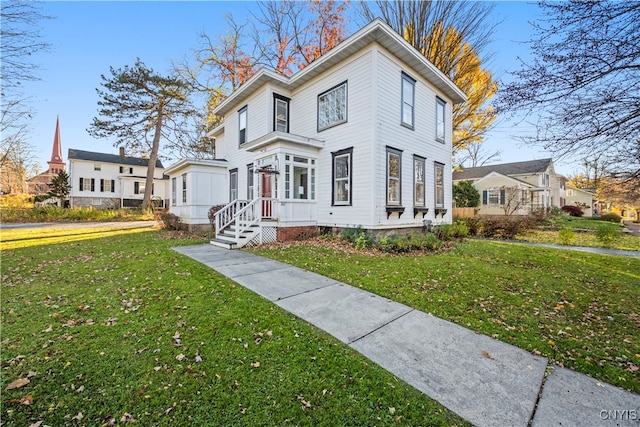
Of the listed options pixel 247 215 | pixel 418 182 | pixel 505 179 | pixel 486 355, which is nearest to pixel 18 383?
pixel 486 355

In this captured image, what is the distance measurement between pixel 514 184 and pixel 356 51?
82.8ft

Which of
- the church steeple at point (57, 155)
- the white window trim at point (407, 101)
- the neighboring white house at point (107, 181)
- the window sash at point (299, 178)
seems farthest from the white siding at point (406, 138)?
the church steeple at point (57, 155)

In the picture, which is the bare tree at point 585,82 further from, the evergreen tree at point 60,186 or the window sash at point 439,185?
the evergreen tree at point 60,186

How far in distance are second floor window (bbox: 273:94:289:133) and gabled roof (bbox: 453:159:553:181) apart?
25910 mm

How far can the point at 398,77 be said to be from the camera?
32.1 feet

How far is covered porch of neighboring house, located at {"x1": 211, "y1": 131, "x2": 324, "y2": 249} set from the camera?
9438 millimetres

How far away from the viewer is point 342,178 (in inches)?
388

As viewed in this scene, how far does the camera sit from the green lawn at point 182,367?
6.82 feet

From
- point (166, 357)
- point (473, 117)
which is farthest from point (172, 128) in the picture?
point (166, 357)

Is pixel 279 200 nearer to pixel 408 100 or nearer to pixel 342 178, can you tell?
pixel 342 178

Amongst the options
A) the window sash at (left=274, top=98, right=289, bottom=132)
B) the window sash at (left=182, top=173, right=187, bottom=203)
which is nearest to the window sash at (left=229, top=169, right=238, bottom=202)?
the window sash at (left=182, top=173, right=187, bottom=203)

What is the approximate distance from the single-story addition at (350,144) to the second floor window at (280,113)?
0.05 meters

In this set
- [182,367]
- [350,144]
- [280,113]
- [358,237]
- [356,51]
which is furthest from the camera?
[280,113]

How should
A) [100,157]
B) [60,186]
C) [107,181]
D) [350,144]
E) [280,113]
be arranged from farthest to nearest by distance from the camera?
[100,157] < [107,181] < [60,186] < [280,113] < [350,144]
